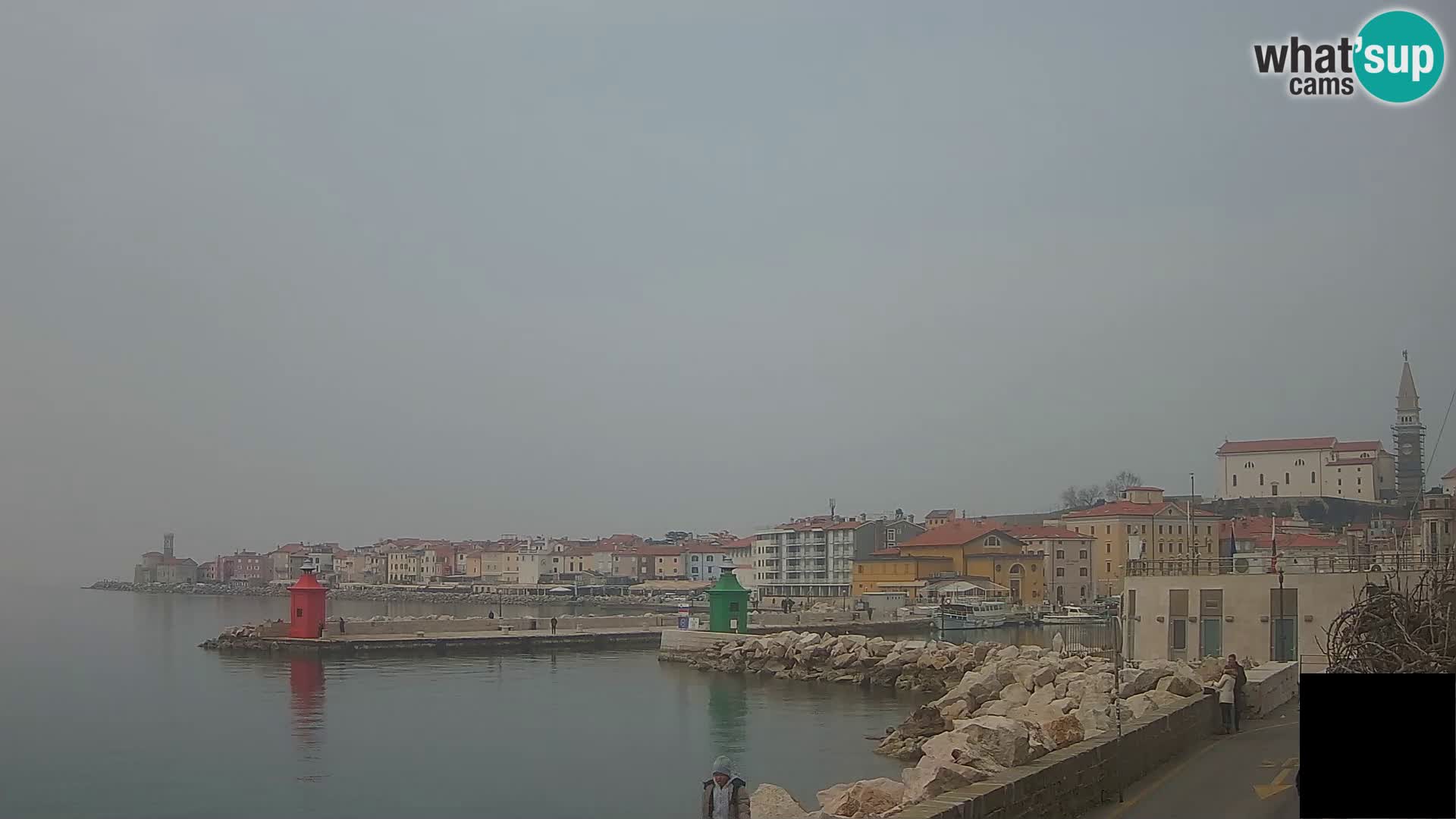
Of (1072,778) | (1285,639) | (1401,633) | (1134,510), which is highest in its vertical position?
(1401,633)

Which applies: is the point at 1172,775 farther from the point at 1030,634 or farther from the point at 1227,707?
the point at 1030,634

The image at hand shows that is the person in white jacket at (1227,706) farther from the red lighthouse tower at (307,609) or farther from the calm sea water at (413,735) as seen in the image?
the red lighthouse tower at (307,609)

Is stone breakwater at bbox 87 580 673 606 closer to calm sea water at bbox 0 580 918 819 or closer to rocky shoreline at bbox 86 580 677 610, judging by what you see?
rocky shoreline at bbox 86 580 677 610

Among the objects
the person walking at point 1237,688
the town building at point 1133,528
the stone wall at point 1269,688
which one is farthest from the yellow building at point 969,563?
the person walking at point 1237,688

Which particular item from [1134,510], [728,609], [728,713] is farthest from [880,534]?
[728,713]

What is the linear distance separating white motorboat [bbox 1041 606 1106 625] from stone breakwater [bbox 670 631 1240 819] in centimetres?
2676

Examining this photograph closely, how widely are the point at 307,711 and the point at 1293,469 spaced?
64.0 m

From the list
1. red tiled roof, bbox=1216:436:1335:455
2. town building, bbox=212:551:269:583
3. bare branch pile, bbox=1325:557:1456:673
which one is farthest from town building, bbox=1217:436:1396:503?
town building, bbox=212:551:269:583

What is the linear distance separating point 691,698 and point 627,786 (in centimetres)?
1314

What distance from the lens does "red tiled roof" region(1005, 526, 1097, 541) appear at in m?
75.6

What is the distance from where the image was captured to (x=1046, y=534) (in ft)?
258

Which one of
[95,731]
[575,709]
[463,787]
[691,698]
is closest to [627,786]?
[463,787]

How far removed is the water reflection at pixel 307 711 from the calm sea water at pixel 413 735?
98 millimetres

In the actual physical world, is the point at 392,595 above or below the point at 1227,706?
below
